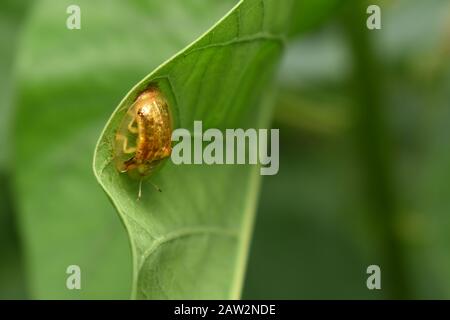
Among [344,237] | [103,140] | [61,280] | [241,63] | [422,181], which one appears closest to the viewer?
[103,140]

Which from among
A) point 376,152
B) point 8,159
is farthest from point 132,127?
point 376,152

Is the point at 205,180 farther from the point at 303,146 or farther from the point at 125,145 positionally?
the point at 303,146

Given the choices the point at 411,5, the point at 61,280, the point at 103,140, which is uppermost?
the point at 411,5

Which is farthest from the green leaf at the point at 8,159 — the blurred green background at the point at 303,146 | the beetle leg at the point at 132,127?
the beetle leg at the point at 132,127

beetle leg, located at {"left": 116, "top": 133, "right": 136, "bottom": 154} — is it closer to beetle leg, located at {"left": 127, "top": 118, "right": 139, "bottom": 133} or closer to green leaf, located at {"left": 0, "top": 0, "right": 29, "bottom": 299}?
beetle leg, located at {"left": 127, "top": 118, "right": 139, "bottom": 133}

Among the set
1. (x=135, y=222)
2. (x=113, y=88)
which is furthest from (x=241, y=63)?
(x=113, y=88)

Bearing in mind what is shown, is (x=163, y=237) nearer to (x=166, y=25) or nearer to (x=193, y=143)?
(x=193, y=143)

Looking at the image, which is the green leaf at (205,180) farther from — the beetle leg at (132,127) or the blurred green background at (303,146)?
the blurred green background at (303,146)

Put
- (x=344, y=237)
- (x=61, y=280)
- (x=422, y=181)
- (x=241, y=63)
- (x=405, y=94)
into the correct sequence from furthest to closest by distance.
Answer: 1. (x=405, y=94)
2. (x=344, y=237)
3. (x=422, y=181)
4. (x=61, y=280)
5. (x=241, y=63)
